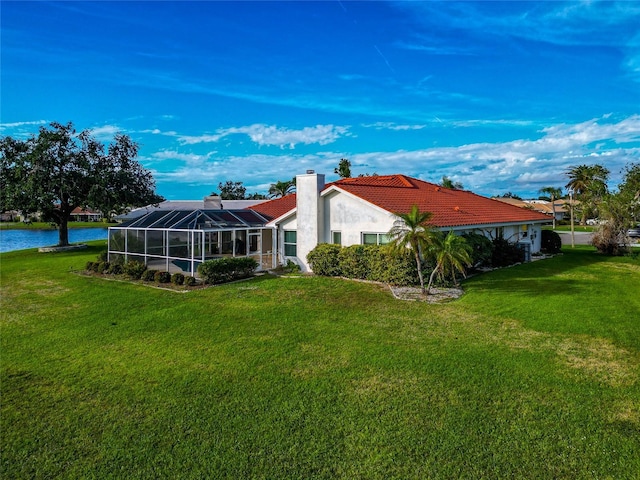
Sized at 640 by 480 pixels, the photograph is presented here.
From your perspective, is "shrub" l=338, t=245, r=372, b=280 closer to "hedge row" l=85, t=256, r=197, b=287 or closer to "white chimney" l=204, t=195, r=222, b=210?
"hedge row" l=85, t=256, r=197, b=287

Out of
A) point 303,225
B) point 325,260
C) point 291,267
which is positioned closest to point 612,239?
point 325,260

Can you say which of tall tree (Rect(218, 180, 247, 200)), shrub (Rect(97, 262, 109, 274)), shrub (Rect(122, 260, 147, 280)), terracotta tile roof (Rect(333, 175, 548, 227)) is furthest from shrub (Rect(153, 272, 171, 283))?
tall tree (Rect(218, 180, 247, 200))

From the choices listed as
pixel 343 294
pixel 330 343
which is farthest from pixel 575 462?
pixel 343 294

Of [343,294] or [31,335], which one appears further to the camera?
[343,294]

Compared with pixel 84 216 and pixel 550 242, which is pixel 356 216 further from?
pixel 84 216

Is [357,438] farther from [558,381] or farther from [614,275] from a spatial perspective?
[614,275]

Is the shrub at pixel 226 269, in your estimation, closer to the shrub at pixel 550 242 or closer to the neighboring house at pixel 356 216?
the neighboring house at pixel 356 216

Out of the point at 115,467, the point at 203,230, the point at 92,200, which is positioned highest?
the point at 92,200
